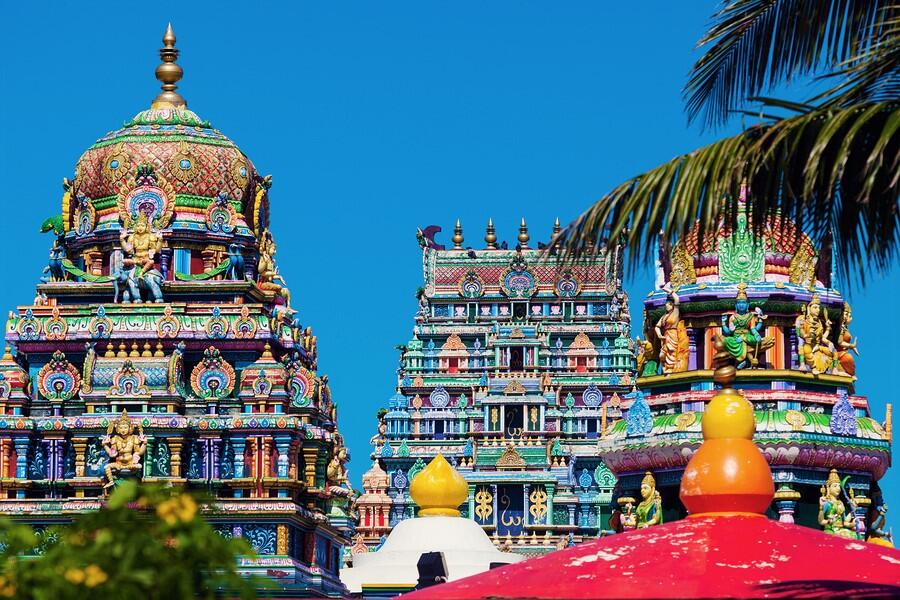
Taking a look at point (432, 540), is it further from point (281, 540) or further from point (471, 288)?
point (471, 288)

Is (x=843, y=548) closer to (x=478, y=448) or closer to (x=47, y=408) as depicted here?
(x=47, y=408)

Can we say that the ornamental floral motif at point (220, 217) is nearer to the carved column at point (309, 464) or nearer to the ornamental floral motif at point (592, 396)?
the carved column at point (309, 464)

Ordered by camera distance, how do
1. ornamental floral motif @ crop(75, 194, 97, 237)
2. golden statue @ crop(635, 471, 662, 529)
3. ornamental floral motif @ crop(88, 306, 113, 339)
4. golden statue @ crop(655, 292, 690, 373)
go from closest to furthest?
1. golden statue @ crop(635, 471, 662, 529)
2. golden statue @ crop(655, 292, 690, 373)
3. ornamental floral motif @ crop(88, 306, 113, 339)
4. ornamental floral motif @ crop(75, 194, 97, 237)

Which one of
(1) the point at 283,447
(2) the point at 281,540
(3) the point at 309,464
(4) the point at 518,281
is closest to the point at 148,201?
(1) the point at 283,447

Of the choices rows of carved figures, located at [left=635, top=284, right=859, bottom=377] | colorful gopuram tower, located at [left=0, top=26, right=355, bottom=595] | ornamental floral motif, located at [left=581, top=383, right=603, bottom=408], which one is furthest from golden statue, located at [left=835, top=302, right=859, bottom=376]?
ornamental floral motif, located at [left=581, top=383, right=603, bottom=408]

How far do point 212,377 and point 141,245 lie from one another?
494 centimetres

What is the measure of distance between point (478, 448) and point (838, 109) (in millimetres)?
90818

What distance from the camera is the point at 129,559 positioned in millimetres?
20297

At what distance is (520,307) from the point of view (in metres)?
128

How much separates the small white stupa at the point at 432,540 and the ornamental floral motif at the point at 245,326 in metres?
27.8

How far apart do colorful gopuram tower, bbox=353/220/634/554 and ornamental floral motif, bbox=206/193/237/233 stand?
105 ft

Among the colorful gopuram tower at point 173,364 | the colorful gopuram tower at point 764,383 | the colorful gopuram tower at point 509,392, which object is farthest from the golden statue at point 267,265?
the colorful gopuram tower at point 509,392

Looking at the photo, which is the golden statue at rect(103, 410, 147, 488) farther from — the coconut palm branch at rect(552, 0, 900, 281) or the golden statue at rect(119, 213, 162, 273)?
the coconut palm branch at rect(552, 0, 900, 281)

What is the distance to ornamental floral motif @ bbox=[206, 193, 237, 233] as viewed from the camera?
75188mm
